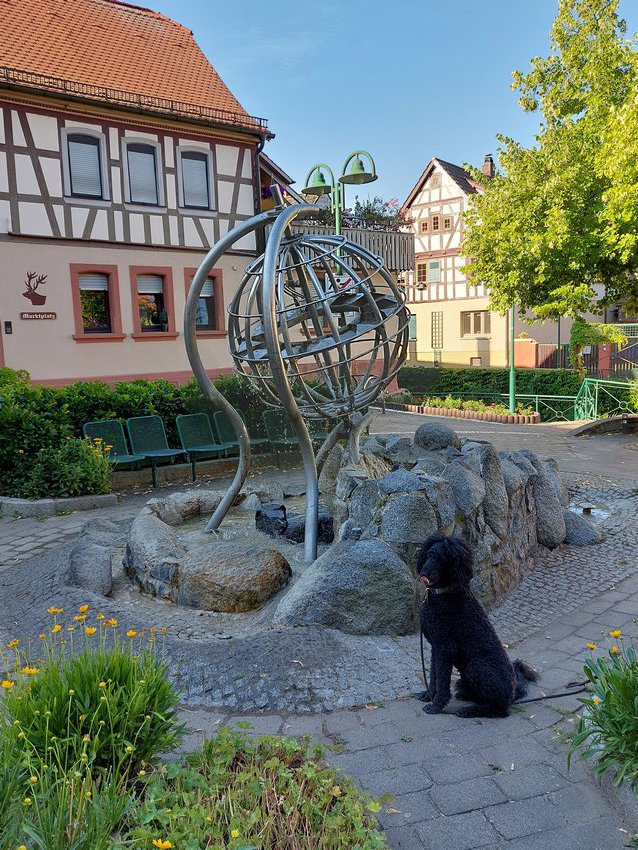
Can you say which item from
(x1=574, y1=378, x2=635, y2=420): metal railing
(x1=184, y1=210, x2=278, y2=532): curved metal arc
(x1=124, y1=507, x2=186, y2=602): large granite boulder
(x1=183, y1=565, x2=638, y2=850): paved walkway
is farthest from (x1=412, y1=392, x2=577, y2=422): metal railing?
(x1=183, y1=565, x2=638, y2=850): paved walkway

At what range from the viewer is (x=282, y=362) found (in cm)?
542

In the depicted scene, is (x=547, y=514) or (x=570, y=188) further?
(x=570, y=188)

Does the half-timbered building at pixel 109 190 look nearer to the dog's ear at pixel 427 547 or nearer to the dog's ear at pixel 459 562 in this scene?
the dog's ear at pixel 427 547

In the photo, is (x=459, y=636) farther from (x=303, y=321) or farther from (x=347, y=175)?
(x=347, y=175)

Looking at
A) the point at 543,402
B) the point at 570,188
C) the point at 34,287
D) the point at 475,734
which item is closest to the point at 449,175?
the point at 543,402

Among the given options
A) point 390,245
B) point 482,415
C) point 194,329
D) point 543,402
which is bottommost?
point 482,415

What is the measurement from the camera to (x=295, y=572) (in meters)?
5.88

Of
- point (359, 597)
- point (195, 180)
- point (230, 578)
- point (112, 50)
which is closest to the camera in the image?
point (359, 597)

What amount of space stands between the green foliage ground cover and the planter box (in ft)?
20.4

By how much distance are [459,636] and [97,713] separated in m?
1.87

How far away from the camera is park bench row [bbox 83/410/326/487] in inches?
411

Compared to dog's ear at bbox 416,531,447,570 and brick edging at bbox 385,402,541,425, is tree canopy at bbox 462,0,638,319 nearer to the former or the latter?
brick edging at bbox 385,402,541,425

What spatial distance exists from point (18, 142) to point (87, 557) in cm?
1402

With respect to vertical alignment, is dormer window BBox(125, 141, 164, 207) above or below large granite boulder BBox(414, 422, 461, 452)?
above
